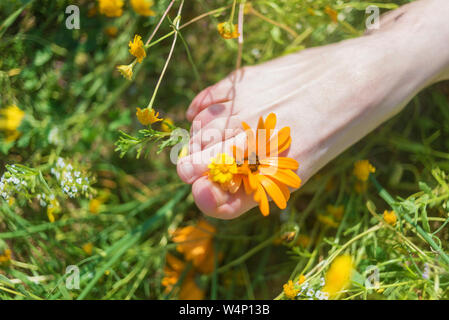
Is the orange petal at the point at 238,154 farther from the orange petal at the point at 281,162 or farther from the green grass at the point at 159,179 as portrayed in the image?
the green grass at the point at 159,179

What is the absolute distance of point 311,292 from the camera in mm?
798

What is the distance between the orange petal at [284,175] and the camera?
28.3 inches

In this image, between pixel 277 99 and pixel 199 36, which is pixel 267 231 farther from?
pixel 199 36

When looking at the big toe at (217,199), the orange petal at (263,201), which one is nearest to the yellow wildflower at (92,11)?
the big toe at (217,199)

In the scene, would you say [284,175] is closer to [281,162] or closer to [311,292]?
[281,162]

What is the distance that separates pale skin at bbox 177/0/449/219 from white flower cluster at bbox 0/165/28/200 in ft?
0.98

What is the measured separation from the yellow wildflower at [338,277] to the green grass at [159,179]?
0.02 metres

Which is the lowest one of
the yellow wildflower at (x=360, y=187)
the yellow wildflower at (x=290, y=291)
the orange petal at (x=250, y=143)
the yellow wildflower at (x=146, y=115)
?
the yellow wildflower at (x=290, y=291)

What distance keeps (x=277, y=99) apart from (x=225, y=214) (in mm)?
285

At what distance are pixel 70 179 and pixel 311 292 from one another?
541 millimetres

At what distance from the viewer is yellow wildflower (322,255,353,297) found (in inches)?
30.6

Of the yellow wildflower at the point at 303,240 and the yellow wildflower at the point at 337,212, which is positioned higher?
the yellow wildflower at the point at 337,212

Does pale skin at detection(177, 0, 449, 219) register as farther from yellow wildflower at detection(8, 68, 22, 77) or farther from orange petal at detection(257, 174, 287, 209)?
yellow wildflower at detection(8, 68, 22, 77)
